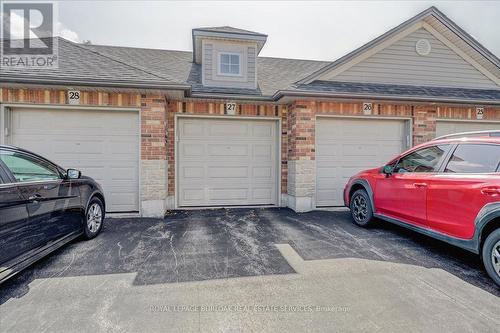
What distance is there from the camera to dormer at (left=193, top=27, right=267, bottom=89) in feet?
24.6

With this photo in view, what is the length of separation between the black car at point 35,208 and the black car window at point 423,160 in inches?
211

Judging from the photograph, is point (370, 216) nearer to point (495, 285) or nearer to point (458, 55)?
point (495, 285)

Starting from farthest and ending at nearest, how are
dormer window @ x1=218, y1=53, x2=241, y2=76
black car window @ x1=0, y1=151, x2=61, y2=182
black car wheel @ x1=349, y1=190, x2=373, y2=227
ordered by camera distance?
dormer window @ x1=218, y1=53, x2=241, y2=76 < black car wheel @ x1=349, y1=190, x2=373, y2=227 < black car window @ x1=0, y1=151, x2=61, y2=182

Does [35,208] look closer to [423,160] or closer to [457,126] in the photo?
[423,160]

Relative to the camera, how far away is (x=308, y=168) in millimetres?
6598

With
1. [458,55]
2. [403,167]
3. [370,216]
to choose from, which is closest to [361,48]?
[458,55]

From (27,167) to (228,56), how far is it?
5.90 metres

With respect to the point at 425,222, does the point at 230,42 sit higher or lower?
higher

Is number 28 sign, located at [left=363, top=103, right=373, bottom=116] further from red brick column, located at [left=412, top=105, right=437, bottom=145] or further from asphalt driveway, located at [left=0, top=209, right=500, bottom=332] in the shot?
asphalt driveway, located at [left=0, top=209, right=500, bottom=332]

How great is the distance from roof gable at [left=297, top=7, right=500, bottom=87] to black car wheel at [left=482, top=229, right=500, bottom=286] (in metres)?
5.00

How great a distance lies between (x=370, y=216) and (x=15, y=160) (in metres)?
5.67

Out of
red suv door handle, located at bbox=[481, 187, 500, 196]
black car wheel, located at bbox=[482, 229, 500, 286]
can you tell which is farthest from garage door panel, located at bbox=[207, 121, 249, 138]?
black car wheel, located at bbox=[482, 229, 500, 286]

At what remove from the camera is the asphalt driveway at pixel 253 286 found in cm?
229

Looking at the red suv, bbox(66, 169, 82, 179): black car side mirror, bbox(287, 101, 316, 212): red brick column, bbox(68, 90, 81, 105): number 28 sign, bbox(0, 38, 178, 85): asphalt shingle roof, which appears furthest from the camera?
bbox(287, 101, 316, 212): red brick column
